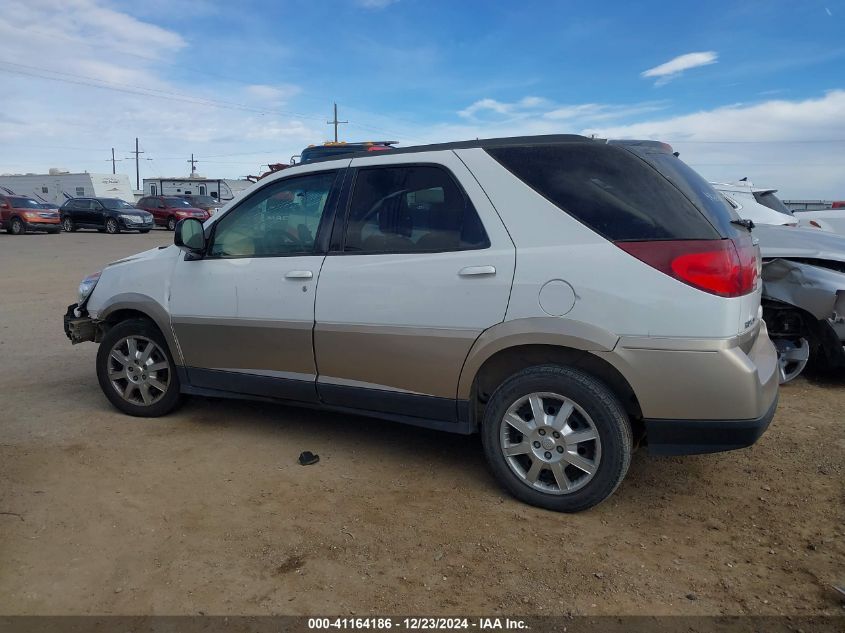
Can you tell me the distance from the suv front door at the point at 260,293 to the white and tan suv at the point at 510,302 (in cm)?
1

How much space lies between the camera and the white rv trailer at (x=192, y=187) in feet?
123

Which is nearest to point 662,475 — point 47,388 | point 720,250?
point 720,250

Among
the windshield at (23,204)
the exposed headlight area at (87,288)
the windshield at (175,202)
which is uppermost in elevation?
the windshield at (175,202)

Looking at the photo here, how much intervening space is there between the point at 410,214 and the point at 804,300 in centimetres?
341

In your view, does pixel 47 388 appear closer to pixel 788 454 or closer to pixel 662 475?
pixel 662 475

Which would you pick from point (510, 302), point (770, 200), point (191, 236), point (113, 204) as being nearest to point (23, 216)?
point (113, 204)

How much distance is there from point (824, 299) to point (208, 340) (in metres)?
4.59

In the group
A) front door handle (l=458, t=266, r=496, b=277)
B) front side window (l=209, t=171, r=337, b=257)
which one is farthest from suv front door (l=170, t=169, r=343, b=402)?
front door handle (l=458, t=266, r=496, b=277)

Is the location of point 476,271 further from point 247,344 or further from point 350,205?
point 247,344

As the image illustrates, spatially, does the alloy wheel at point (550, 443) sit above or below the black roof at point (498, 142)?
below

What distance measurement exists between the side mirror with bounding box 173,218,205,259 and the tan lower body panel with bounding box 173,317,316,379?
0.47 meters

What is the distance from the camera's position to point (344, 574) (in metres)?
2.79

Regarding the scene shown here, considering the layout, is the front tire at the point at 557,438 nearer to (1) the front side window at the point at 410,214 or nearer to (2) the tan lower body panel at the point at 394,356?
(2) the tan lower body panel at the point at 394,356

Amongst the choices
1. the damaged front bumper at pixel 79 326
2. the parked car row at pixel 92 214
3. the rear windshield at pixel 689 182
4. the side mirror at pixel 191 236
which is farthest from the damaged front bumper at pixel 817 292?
the parked car row at pixel 92 214
